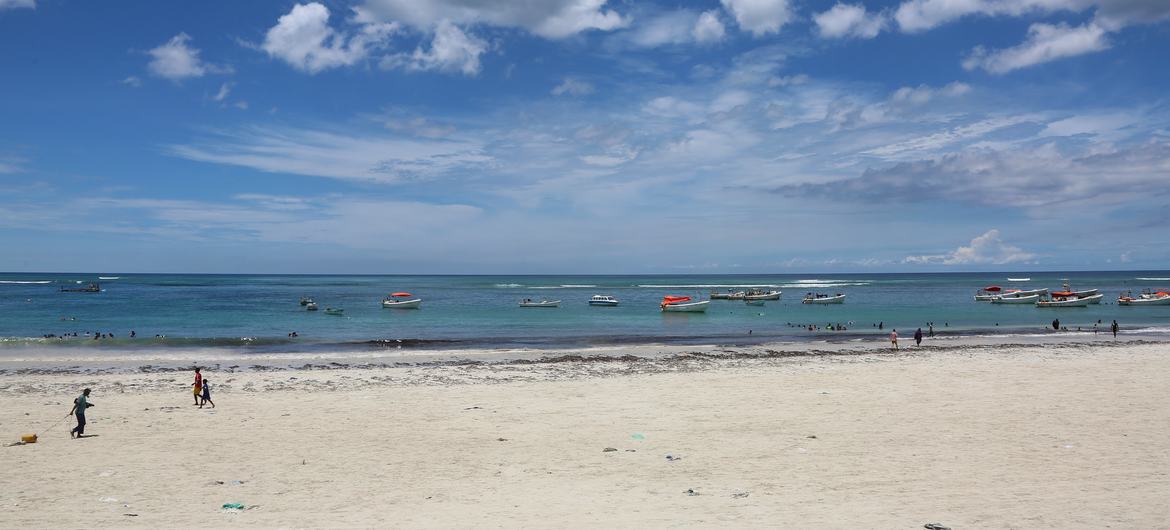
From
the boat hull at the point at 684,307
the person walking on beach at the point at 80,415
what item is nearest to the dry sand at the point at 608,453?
the person walking on beach at the point at 80,415

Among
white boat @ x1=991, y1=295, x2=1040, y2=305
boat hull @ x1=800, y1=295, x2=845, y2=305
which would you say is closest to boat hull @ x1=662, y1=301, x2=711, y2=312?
boat hull @ x1=800, y1=295, x2=845, y2=305

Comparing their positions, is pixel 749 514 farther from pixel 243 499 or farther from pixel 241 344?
pixel 241 344

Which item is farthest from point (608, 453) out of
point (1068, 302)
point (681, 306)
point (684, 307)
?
point (1068, 302)

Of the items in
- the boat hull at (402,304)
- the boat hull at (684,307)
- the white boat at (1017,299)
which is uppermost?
the boat hull at (402,304)

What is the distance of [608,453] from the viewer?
1419 cm

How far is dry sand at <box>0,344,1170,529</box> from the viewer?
10.4m

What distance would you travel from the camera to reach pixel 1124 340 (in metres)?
39.8

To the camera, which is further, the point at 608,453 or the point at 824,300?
the point at 824,300

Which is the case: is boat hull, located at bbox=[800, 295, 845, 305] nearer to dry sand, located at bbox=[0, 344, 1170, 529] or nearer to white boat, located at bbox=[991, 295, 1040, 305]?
white boat, located at bbox=[991, 295, 1040, 305]

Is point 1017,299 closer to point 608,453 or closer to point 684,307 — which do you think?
point 684,307

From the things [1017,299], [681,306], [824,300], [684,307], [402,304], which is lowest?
→ [1017,299]

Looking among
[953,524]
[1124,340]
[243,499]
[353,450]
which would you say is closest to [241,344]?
[353,450]

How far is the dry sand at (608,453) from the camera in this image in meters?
10.4

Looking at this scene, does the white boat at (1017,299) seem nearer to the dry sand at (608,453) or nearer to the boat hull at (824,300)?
the boat hull at (824,300)
